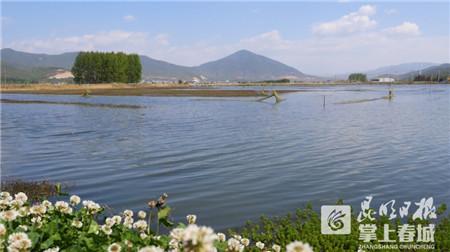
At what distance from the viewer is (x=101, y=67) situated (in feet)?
416

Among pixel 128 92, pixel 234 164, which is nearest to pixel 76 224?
pixel 234 164

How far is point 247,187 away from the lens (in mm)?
13039

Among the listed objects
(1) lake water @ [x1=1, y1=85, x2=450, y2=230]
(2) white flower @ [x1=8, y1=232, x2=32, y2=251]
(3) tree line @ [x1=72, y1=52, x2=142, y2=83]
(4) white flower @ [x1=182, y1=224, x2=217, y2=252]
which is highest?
(3) tree line @ [x1=72, y1=52, x2=142, y2=83]

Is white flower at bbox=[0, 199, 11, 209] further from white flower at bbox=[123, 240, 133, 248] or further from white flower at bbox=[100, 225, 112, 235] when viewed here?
white flower at bbox=[123, 240, 133, 248]

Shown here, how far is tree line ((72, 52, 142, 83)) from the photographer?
12625 cm

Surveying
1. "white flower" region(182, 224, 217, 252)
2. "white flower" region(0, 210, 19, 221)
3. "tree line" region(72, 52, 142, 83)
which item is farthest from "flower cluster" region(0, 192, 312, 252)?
"tree line" region(72, 52, 142, 83)

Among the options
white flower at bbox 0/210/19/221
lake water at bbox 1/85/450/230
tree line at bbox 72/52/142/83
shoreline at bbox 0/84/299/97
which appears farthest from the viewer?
tree line at bbox 72/52/142/83

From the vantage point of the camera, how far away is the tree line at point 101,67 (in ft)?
414

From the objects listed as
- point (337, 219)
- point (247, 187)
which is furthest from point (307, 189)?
point (337, 219)

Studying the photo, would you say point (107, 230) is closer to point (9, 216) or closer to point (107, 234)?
point (107, 234)

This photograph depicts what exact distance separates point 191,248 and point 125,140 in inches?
859

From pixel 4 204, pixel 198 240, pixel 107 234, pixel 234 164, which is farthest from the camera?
pixel 234 164

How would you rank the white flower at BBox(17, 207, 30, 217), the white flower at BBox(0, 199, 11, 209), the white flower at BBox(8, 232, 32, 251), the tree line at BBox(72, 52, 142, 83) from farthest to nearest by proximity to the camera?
the tree line at BBox(72, 52, 142, 83) → the white flower at BBox(0, 199, 11, 209) → the white flower at BBox(17, 207, 30, 217) → the white flower at BBox(8, 232, 32, 251)

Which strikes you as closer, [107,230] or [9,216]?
[9,216]
